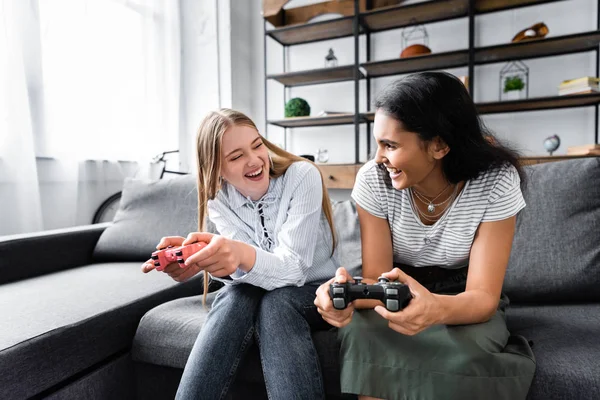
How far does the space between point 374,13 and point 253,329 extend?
265 cm

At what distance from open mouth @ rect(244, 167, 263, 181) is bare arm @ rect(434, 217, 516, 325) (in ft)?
1.74

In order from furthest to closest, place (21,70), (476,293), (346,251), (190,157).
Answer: (190,157), (21,70), (346,251), (476,293)

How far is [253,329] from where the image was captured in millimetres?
886

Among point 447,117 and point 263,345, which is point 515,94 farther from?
point 263,345

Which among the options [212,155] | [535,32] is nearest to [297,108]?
[535,32]

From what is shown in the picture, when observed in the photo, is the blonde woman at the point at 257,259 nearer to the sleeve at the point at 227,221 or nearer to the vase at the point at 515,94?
the sleeve at the point at 227,221

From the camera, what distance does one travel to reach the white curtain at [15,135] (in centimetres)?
187

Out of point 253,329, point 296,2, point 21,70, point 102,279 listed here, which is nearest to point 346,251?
point 253,329

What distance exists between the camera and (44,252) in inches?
59.9

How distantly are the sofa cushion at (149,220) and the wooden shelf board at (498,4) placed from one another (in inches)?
93.4

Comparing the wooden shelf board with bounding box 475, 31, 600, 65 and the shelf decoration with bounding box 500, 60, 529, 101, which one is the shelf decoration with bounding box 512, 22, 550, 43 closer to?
the wooden shelf board with bounding box 475, 31, 600, 65

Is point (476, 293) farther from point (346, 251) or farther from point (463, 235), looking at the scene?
point (346, 251)

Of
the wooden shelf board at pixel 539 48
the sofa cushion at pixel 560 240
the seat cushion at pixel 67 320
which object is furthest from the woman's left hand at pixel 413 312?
the wooden shelf board at pixel 539 48

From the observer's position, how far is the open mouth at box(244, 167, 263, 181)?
105 cm
